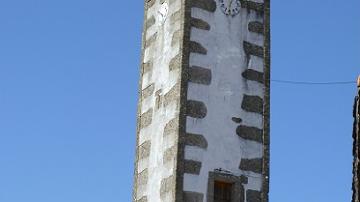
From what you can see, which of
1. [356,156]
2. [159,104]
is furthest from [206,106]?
[356,156]

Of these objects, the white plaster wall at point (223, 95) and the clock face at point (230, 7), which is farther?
the clock face at point (230, 7)

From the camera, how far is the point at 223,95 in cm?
2089

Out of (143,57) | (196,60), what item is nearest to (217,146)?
(196,60)

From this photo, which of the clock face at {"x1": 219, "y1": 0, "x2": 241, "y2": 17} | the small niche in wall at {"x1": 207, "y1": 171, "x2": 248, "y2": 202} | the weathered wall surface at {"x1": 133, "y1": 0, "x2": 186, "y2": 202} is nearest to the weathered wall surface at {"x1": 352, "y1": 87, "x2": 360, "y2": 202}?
the clock face at {"x1": 219, "y1": 0, "x2": 241, "y2": 17}

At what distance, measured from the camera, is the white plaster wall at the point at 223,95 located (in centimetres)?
2041

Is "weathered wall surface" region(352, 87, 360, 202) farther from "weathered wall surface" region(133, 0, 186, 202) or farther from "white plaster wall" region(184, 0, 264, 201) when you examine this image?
"weathered wall surface" region(133, 0, 186, 202)

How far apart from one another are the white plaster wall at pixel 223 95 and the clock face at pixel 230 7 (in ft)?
0.31

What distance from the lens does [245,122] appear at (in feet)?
68.8

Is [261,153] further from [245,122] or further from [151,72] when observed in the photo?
[151,72]

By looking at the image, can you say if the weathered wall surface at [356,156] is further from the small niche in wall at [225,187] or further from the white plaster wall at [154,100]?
the white plaster wall at [154,100]

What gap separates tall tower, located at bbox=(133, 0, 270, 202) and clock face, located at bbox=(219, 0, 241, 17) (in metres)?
0.02

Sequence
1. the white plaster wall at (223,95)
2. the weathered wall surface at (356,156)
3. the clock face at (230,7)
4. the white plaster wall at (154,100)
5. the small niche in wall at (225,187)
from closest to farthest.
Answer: the small niche in wall at (225,187) < the white plaster wall at (223,95) < the white plaster wall at (154,100) < the clock face at (230,7) < the weathered wall surface at (356,156)

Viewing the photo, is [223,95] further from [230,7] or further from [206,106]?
[230,7]

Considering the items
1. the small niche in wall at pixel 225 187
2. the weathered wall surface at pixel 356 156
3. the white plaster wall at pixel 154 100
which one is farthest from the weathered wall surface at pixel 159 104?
the weathered wall surface at pixel 356 156
